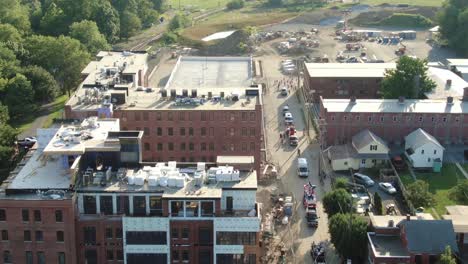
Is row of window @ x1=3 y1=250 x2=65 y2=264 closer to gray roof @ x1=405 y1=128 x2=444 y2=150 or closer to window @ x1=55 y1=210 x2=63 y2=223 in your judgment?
window @ x1=55 y1=210 x2=63 y2=223

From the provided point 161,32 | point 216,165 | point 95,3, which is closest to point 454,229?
point 216,165

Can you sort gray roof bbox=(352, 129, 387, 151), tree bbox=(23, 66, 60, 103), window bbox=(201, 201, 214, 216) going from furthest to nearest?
tree bbox=(23, 66, 60, 103)
gray roof bbox=(352, 129, 387, 151)
window bbox=(201, 201, 214, 216)

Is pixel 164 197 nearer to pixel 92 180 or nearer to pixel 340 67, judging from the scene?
pixel 92 180

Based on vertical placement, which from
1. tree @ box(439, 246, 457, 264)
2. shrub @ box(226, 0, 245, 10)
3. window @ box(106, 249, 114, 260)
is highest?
shrub @ box(226, 0, 245, 10)

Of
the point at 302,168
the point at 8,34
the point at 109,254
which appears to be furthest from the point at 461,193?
the point at 8,34

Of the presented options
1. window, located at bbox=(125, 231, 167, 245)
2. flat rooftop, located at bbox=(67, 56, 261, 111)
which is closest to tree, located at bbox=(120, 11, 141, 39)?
flat rooftop, located at bbox=(67, 56, 261, 111)

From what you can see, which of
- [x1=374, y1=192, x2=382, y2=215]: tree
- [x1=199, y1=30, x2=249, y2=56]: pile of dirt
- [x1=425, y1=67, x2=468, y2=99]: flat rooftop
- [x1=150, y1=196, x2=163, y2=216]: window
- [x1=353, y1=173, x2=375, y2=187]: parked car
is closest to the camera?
[x1=150, y1=196, x2=163, y2=216]: window

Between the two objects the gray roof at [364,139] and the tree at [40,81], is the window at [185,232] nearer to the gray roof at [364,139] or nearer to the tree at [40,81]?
the gray roof at [364,139]
